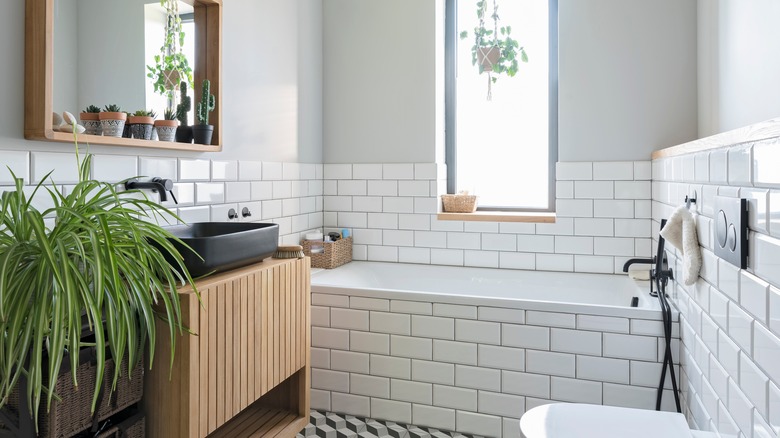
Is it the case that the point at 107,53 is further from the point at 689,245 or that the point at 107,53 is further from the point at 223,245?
the point at 689,245

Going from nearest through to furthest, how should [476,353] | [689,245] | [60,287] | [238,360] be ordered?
[60,287], [689,245], [238,360], [476,353]

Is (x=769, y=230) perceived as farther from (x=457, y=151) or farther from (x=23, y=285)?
(x=457, y=151)

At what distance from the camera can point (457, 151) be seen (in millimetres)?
4074

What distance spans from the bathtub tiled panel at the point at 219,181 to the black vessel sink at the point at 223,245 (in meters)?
0.14

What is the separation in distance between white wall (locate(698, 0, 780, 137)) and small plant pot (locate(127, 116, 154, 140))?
233 centimetres

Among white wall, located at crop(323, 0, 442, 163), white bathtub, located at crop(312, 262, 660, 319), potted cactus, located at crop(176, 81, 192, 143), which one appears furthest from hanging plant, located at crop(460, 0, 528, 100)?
potted cactus, located at crop(176, 81, 192, 143)

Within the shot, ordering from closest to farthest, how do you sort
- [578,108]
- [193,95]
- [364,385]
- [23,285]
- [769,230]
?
[769,230], [23,285], [193,95], [364,385], [578,108]

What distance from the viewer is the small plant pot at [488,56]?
12.0 ft

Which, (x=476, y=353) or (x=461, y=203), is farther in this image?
(x=461, y=203)

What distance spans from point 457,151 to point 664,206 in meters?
1.64

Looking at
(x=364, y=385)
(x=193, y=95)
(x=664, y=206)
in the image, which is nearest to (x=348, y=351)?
(x=364, y=385)

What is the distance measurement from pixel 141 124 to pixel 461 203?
2212 millimetres

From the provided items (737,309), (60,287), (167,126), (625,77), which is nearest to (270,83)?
(167,126)

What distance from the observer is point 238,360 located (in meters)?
2.01
